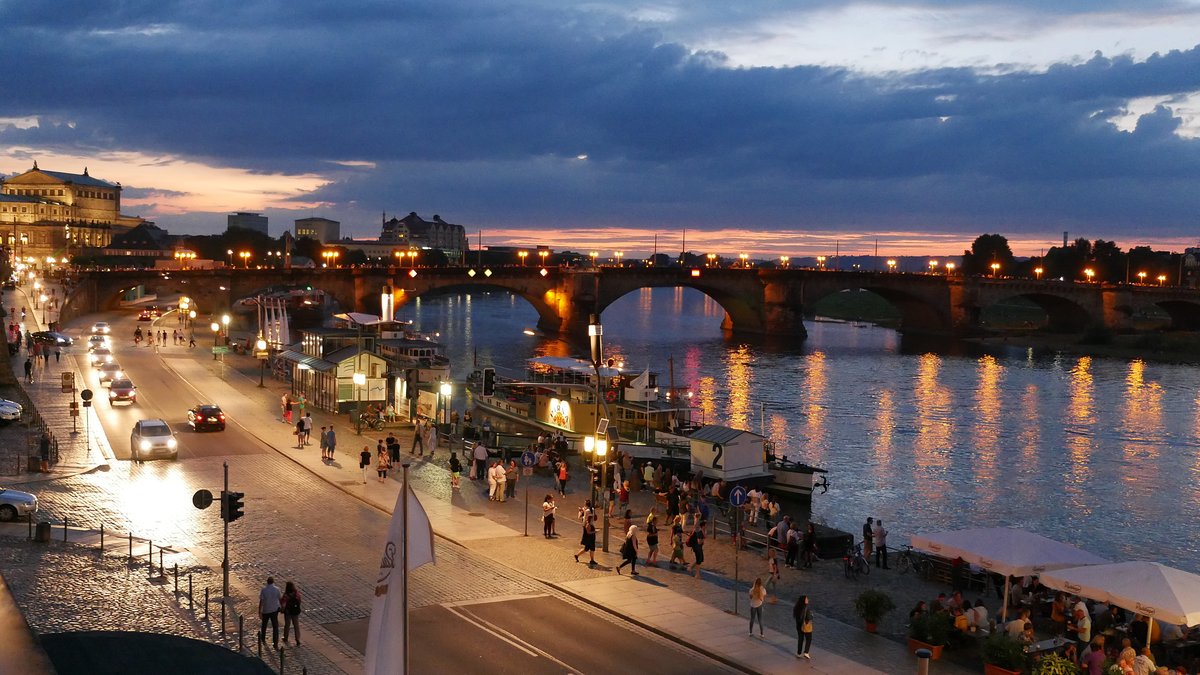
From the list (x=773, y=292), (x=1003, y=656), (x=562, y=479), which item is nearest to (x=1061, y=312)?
(x=773, y=292)

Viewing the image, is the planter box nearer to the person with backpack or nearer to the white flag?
the person with backpack

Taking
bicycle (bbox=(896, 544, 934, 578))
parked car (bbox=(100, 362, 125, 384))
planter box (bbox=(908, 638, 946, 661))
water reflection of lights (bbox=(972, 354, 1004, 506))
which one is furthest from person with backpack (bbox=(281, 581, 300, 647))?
parked car (bbox=(100, 362, 125, 384))

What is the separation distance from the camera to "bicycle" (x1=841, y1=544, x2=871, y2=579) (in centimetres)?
2734

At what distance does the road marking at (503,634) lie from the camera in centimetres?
1869

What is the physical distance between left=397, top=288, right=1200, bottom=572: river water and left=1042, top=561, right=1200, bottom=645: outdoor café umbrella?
14308 mm

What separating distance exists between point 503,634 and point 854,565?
38.0 feet

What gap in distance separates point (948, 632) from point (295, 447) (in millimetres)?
26287

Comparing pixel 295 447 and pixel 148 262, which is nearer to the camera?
pixel 295 447

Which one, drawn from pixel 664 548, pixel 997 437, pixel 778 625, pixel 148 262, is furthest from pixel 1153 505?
pixel 148 262

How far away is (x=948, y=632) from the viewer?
67.8 ft

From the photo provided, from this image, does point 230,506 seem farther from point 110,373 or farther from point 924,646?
point 110,373

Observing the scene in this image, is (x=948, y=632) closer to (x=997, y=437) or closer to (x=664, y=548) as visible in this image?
(x=664, y=548)

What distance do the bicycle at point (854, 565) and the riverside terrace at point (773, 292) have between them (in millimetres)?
86603

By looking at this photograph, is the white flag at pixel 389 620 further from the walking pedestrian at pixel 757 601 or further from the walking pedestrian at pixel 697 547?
the walking pedestrian at pixel 697 547
